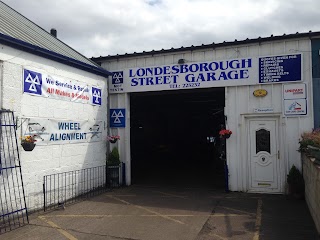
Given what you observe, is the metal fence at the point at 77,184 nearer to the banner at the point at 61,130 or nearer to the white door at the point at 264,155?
the banner at the point at 61,130

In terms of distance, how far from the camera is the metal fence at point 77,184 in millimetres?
8570

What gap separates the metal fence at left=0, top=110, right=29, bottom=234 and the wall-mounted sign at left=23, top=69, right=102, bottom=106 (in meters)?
1.04

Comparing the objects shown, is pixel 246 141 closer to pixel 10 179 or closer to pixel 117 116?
pixel 117 116

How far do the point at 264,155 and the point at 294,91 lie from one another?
2.16 metres

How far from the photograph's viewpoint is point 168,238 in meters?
6.01

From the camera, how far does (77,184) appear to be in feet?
32.2

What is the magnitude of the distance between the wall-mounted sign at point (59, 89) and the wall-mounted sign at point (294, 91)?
20.1 feet

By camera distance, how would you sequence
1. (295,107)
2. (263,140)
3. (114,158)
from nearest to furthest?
(295,107), (263,140), (114,158)

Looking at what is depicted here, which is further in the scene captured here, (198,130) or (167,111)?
Result: (198,130)

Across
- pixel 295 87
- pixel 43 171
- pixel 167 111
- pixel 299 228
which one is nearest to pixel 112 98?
pixel 43 171

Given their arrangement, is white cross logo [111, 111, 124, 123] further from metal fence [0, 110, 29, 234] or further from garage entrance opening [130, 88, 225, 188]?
metal fence [0, 110, 29, 234]

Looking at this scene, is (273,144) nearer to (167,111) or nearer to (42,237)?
(42,237)

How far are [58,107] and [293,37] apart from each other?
729cm

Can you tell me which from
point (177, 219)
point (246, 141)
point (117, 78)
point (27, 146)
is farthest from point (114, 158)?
point (177, 219)
